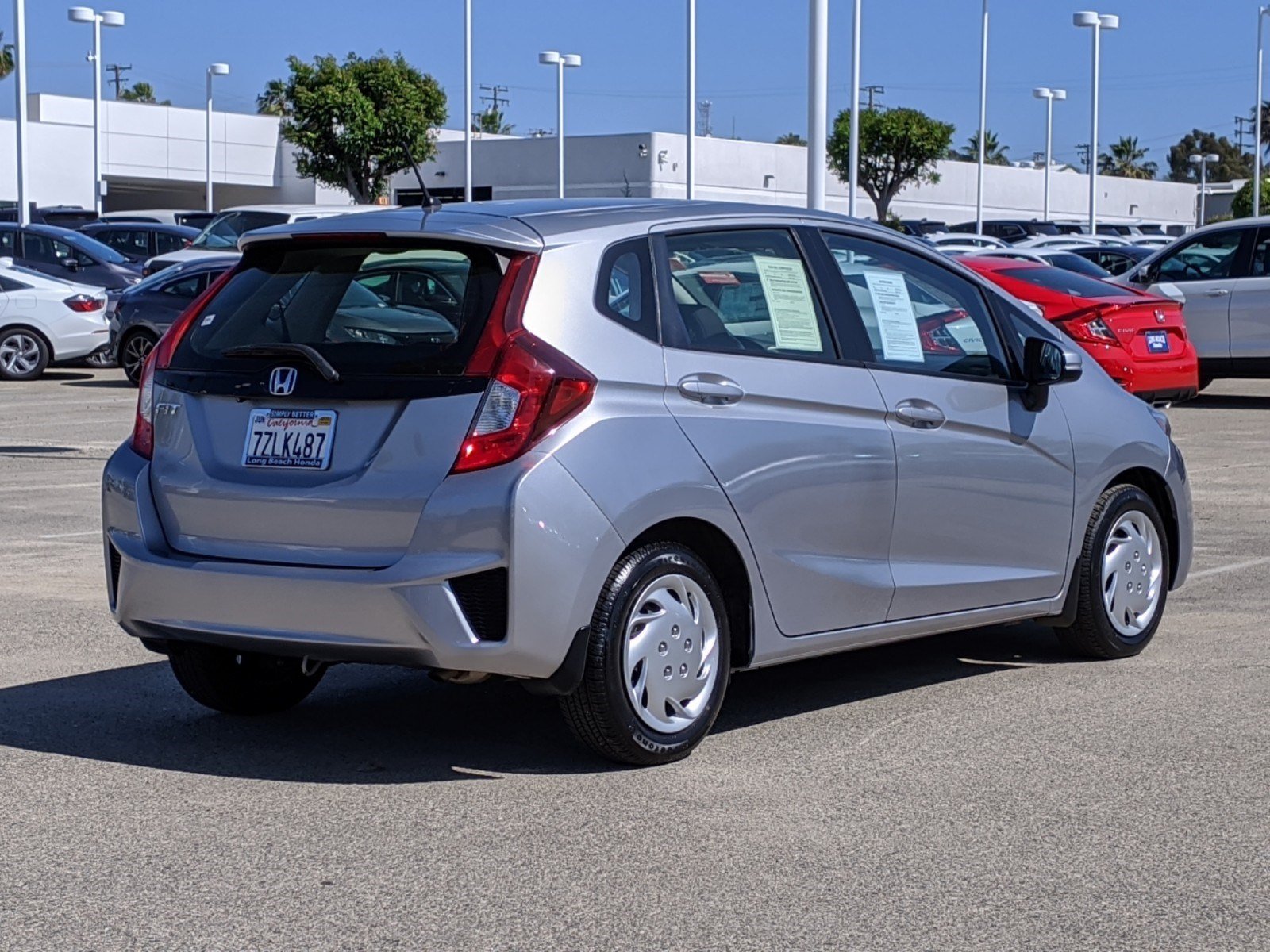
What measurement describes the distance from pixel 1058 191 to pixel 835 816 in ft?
260

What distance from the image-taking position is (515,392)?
5.30 metres

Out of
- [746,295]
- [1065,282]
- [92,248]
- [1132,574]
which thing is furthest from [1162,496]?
[92,248]

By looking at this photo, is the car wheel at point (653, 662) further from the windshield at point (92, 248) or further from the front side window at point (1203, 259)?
the windshield at point (92, 248)

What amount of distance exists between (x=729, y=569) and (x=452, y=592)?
1.01 meters

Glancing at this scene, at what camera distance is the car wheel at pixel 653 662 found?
5.45 meters

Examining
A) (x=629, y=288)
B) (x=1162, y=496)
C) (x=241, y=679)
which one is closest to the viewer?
(x=629, y=288)

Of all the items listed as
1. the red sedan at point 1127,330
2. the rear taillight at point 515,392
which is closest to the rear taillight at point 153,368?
the rear taillight at point 515,392

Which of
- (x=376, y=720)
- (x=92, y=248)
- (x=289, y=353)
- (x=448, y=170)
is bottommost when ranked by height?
(x=376, y=720)

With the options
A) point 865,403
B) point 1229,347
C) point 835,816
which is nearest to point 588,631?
point 835,816

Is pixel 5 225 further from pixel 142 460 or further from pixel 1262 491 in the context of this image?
pixel 142 460

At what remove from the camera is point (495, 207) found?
600 cm

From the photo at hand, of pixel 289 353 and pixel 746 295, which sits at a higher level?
pixel 746 295

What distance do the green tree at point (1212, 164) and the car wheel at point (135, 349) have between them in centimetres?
13797

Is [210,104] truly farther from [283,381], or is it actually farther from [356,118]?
[283,381]
